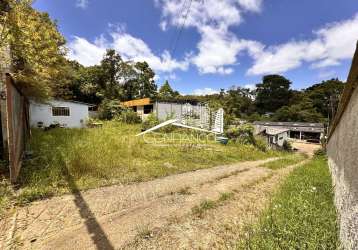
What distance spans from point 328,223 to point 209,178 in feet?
10.5

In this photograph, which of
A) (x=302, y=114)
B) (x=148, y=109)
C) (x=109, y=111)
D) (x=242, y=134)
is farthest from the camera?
(x=302, y=114)

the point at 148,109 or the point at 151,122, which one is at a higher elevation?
the point at 148,109

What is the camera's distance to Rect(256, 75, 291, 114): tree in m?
53.7

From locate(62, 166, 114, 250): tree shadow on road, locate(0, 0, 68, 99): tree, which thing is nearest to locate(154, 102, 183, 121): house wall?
locate(0, 0, 68, 99): tree

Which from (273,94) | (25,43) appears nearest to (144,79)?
(25,43)

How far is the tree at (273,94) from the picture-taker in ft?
176

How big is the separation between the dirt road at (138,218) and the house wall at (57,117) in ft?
36.3

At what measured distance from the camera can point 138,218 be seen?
327 cm

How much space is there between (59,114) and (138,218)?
14421mm

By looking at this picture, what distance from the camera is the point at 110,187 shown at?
15.2 ft

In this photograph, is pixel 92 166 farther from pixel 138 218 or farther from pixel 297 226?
pixel 297 226

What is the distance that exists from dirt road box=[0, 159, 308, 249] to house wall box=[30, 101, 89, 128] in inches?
435

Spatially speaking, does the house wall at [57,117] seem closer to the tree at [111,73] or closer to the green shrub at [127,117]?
the green shrub at [127,117]

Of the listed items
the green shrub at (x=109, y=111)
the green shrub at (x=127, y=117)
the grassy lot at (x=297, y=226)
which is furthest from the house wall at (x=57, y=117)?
the grassy lot at (x=297, y=226)
